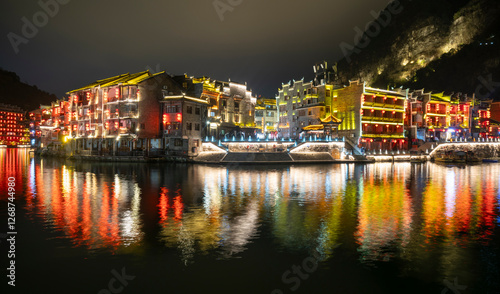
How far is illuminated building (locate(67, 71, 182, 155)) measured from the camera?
6284 centimetres

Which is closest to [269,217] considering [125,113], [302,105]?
[125,113]

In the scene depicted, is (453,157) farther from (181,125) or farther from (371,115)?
(181,125)

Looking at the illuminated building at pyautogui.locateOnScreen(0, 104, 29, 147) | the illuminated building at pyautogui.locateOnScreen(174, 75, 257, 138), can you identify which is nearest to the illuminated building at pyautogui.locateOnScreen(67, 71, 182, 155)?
the illuminated building at pyautogui.locateOnScreen(174, 75, 257, 138)

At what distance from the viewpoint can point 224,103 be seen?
78500 mm

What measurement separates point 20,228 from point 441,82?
11721 centimetres

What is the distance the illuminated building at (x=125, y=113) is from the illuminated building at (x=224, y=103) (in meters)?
5.93

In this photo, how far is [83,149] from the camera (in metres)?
73.2

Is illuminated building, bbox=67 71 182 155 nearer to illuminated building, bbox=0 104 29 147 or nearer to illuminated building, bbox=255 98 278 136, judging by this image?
illuminated building, bbox=255 98 278 136

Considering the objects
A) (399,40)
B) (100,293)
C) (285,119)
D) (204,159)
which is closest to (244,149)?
(204,159)

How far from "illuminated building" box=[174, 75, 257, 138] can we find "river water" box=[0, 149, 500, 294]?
50932mm

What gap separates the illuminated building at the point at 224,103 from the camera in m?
73.0

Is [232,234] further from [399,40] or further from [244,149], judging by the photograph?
[399,40]

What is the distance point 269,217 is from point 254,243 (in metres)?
4.54

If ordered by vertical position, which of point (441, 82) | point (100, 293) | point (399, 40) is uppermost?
point (399, 40)
